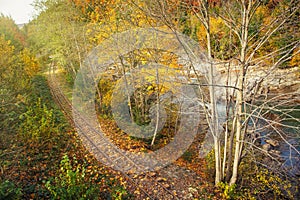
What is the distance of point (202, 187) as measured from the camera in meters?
6.18

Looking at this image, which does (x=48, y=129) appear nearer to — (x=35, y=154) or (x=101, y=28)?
(x=35, y=154)

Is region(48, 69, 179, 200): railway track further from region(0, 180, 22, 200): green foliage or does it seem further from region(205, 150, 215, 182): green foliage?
region(0, 180, 22, 200): green foliage

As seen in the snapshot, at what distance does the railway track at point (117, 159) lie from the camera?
19.0ft

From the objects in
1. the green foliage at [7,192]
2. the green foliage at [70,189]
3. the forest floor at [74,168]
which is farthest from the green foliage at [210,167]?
the green foliage at [7,192]

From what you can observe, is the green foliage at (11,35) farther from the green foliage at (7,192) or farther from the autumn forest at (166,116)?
the green foliage at (7,192)

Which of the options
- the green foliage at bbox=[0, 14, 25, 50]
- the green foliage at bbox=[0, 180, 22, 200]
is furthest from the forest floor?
the green foliage at bbox=[0, 14, 25, 50]

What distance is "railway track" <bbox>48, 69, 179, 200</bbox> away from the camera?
5781 millimetres

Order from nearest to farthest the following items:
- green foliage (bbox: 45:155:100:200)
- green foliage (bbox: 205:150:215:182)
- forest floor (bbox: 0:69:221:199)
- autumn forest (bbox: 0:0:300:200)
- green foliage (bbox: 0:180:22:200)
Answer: green foliage (bbox: 0:180:22:200)
green foliage (bbox: 45:155:100:200)
autumn forest (bbox: 0:0:300:200)
forest floor (bbox: 0:69:221:199)
green foliage (bbox: 205:150:215:182)

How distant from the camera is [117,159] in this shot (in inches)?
291

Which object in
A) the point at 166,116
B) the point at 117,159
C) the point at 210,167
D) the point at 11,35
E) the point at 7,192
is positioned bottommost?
the point at 210,167

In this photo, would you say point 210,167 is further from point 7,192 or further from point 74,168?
point 7,192

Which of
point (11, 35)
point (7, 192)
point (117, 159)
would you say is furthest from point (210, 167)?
point (11, 35)

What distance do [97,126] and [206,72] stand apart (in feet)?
21.7

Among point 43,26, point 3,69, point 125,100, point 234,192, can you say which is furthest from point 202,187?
point 43,26
